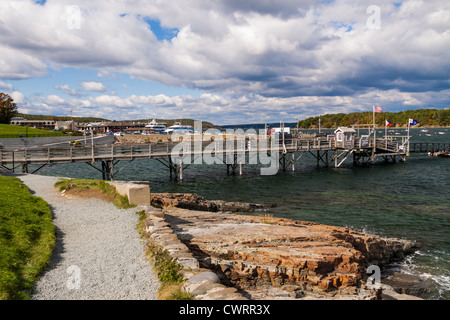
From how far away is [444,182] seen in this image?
37000 millimetres

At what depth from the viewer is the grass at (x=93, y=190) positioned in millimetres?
16494

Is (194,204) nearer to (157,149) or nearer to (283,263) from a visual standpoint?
(283,263)

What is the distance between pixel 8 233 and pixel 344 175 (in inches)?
1577

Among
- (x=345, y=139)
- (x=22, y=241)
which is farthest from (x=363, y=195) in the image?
(x=22, y=241)

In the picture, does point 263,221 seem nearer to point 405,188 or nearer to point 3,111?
point 405,188

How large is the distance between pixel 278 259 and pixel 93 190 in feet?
40.6

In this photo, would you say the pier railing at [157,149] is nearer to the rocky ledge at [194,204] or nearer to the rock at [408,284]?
the rocky ledge at [194,204]

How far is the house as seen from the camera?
49869 millimetres

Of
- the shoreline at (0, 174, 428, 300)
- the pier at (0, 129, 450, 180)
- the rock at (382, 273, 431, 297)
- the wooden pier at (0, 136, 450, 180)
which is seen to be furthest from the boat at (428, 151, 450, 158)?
the shoreline at (0, 174, 428, 300)

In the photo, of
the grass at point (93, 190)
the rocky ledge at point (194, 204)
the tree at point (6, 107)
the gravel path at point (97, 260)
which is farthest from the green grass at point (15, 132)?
the gravel path at point (97, 260)

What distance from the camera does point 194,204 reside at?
22.7 m

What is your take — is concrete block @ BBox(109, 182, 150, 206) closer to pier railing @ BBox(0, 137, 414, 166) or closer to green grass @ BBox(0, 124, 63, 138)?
pier railing @ BBox(0, 137, 414, 166)

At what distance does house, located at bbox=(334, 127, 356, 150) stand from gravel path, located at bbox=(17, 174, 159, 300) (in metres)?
42.5

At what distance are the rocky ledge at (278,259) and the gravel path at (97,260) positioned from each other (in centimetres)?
190
